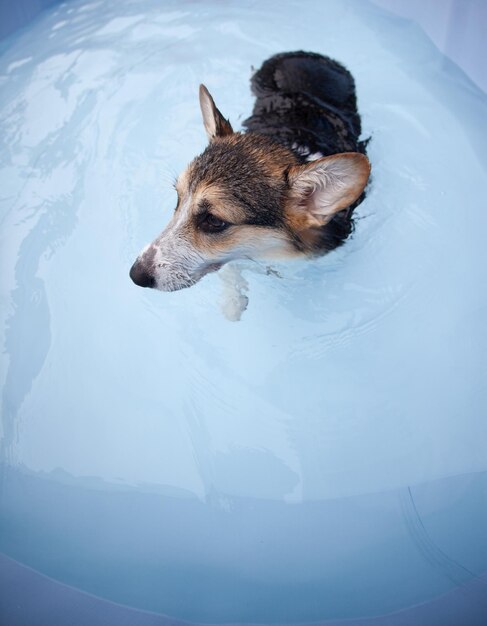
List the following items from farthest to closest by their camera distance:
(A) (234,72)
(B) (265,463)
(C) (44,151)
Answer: (A) (234,72), (C) (44,151), (B) (265,463)

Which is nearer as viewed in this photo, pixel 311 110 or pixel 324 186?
pixel 324 186

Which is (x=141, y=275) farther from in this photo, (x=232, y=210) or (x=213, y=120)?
(x=213, y=120)

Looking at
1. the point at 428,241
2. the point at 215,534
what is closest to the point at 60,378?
the point at 215,534

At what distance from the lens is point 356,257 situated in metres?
3.74

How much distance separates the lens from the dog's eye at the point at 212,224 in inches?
111

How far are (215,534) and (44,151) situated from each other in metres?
3.51

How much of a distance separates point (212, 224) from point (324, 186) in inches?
27.0

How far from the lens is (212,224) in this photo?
9.35ft

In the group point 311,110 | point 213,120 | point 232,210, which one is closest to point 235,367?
point 232,210

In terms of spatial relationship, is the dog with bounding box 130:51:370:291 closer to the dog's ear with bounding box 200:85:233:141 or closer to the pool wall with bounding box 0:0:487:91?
the dog's ear with bounding box 200:85:233:141

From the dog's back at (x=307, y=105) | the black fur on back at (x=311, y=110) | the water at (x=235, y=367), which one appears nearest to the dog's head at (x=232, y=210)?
the black fur on back at (x=311, y=110)

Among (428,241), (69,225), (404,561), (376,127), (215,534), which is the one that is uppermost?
(69,225)

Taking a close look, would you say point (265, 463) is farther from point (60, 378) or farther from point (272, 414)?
point (60, 378)

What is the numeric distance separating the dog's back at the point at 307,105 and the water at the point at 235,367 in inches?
22.6
